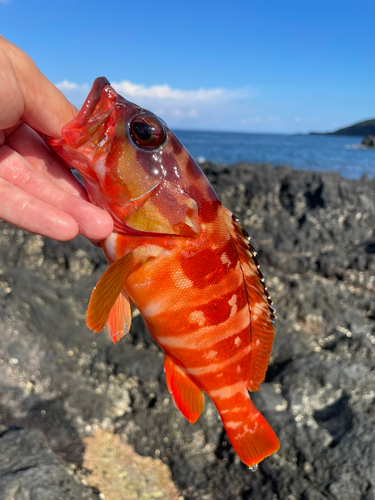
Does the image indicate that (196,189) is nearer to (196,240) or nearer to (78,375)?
(196,240)

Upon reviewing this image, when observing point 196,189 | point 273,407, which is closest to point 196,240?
point 196,189

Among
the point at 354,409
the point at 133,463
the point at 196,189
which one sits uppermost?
the point at 196,189

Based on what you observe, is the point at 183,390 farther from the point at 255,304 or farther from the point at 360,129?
the point at 360,129

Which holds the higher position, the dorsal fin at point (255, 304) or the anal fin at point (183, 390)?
the dorsal fin at point (255, 304)

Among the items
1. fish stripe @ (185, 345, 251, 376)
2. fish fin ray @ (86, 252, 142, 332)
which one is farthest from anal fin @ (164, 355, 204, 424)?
fish fin ray @ (86, 252, 142, 332)

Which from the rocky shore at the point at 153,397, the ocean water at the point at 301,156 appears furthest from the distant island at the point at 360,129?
the rocky shore at the point at 153,397

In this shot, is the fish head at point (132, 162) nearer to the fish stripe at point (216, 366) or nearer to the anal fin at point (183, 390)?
the fish stripe at point (216, 366)

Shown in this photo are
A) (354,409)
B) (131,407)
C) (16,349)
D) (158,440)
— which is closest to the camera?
(354,409)
